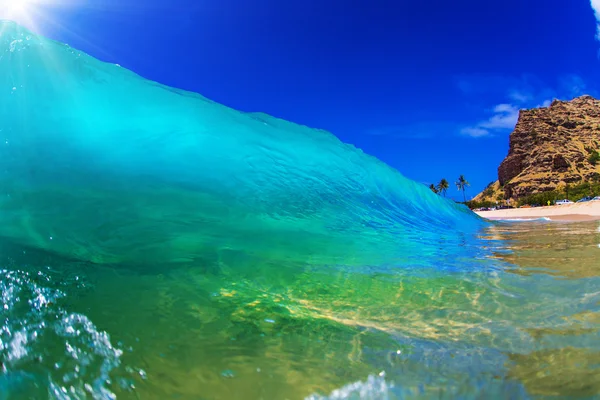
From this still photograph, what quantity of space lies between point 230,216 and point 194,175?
812mm

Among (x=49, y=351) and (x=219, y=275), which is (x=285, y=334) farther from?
(x=219, y=275)

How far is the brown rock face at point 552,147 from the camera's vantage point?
249ft

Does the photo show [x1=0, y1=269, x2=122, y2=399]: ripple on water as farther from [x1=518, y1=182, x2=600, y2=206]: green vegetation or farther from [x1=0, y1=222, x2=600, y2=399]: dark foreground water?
[x1=518, y1=182, x2=600, y2=206]: green vegetation

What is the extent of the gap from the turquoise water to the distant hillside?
83602mm

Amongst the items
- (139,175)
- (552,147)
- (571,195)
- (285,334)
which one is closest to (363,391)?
(285,334)

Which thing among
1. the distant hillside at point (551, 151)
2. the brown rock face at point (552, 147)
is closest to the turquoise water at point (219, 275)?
the distant hillside at point (551, 151)

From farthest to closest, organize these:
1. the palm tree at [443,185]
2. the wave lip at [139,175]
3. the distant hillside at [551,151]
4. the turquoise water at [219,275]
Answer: the palm tree at [443,185] → the distant hillside at [551,151] → the wave lip at [139,175] → the turquoise water at [219,275]

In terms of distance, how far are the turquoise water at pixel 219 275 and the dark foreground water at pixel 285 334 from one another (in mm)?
12

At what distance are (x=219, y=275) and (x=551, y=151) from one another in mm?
99663

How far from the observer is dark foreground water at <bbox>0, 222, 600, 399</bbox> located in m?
1.43

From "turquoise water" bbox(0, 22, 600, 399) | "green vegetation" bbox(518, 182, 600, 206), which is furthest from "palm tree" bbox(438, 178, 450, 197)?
"turquoise water" bbox(0, 22, 600, 399)

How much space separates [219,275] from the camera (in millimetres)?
3160

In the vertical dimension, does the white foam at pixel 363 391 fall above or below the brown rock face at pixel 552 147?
below

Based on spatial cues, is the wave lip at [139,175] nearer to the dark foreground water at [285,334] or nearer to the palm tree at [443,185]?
the dark foreground water at [285,334]
